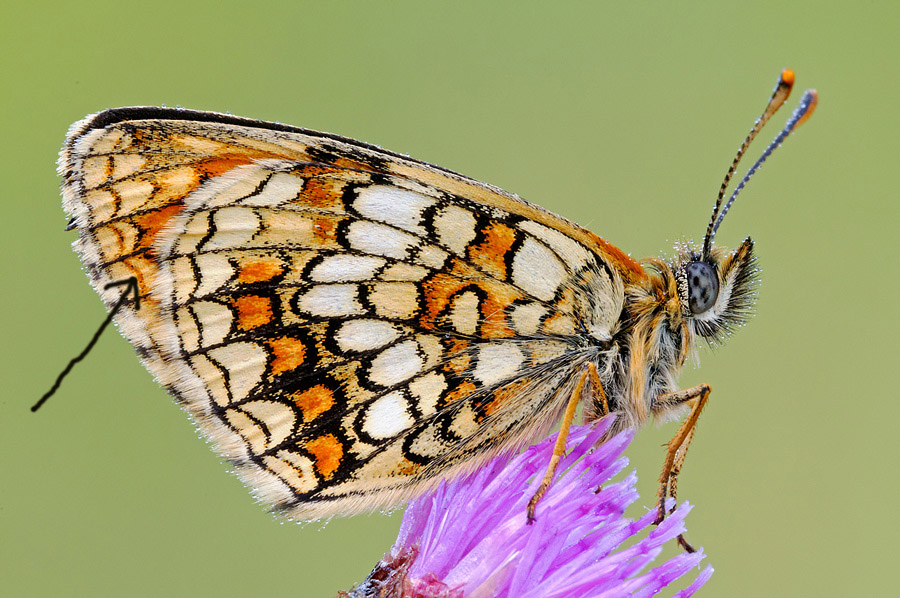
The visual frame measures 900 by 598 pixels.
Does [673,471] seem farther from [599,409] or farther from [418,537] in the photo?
[418,537]

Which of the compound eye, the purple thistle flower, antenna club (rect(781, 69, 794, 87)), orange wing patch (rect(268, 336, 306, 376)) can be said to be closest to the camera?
the purple thistle flower

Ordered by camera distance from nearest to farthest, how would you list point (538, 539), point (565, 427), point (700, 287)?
point (538, 539) → point (565, 427) → point (700, 287)

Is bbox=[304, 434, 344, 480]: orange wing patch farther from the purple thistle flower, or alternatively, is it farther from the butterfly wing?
the purple thistle flower

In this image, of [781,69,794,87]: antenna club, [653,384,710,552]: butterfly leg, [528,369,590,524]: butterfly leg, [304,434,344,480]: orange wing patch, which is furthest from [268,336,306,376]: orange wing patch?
[781,69,794,87]: antenna club

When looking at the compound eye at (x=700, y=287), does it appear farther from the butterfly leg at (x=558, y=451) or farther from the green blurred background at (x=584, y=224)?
the green blurred background at (x=584, y=224)

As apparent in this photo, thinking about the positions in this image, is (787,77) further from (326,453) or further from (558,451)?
(326,453)

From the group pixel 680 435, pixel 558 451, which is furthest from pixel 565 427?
pixel 680 435

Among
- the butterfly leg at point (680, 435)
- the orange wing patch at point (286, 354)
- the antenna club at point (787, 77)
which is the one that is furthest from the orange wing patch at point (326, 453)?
the antenna club at point (787, 77)
